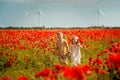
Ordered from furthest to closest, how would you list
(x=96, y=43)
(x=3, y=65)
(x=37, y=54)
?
1. (x=96, y=43)
2. (x=37, y=54)
3. (x=3, y=65)

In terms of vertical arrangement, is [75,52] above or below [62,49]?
below

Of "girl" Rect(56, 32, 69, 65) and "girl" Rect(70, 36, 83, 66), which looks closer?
"girl" Rect(56, 32, 69, 65)

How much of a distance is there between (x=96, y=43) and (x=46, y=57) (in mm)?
4562

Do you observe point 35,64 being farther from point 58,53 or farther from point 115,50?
point 115,50

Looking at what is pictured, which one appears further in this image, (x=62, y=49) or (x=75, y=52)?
(x=75, y=52)

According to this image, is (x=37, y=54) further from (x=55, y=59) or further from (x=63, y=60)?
(x=63, y=60)

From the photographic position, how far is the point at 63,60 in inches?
454

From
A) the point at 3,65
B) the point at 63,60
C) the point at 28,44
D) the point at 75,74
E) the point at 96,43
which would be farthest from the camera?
the point at 96,43

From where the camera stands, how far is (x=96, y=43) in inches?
696

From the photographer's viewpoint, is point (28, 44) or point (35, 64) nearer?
point (35, 64)

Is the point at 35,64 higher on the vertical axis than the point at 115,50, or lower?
lower

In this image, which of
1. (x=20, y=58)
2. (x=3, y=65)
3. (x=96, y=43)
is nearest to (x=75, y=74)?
(x=3, y=65)

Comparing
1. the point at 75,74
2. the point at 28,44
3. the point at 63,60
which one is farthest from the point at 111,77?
the point at 28,44

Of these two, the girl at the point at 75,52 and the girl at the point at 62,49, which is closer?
the girl at the point at 62,49
